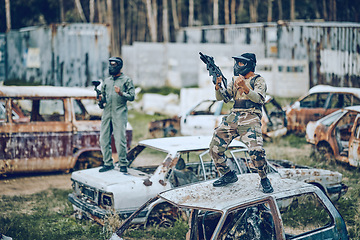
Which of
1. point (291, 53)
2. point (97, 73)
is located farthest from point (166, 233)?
point (291, 53)

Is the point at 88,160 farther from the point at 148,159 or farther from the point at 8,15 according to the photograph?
the point at 8,15

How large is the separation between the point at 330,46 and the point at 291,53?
2.10m

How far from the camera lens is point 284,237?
13.0 feet

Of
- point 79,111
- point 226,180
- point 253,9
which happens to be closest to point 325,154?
point 79,111

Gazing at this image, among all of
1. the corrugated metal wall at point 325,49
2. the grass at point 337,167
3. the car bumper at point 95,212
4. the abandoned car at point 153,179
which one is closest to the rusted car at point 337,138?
the grass at point 337,167

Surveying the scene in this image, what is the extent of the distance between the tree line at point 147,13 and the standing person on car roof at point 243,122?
25532 mm

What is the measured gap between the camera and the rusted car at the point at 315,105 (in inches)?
465

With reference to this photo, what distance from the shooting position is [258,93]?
475cm

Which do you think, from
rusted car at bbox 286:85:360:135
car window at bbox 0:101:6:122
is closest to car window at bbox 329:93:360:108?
rusted car at bbox 286:85:360:135

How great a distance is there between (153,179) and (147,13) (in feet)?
116

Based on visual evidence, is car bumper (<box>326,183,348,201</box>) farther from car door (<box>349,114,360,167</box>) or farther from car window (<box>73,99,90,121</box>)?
car window (<box>73,99,90,121</box>)

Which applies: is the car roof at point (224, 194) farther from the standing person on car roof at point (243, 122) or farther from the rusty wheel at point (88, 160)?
the rusty wheel at point (88, 160)

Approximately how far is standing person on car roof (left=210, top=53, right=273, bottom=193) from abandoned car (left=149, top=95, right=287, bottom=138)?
6.25 meters

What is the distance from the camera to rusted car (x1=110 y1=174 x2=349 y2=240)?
3.98m
